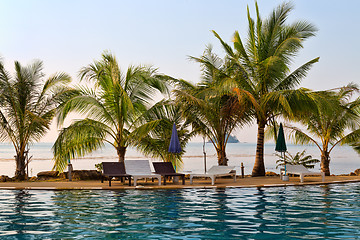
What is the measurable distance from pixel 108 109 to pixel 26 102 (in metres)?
3.47

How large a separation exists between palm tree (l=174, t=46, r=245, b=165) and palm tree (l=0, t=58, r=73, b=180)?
486 centimetres

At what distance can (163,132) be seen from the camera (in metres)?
17.2

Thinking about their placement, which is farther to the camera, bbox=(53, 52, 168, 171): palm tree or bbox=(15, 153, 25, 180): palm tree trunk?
bbox=(15, 153, 25, 180): palm tree trunk

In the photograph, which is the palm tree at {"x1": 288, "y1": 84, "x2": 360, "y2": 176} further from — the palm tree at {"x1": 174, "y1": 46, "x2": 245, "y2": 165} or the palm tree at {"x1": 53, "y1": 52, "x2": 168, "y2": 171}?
the palm tree at {"x1": 53, "y1": 52, "x2": 168, "y2": 171}

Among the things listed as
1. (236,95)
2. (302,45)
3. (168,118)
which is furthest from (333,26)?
(168,118)

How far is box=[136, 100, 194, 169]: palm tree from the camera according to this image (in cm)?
1692

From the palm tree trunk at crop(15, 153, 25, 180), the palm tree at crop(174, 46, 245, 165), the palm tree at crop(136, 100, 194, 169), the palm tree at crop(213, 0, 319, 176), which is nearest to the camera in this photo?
the palm tree at crop(174, 46, 245, 165)

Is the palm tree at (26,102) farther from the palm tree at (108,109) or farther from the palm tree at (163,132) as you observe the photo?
the palm tree at (163,132)

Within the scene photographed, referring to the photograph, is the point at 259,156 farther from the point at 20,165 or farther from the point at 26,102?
the point at 26,102

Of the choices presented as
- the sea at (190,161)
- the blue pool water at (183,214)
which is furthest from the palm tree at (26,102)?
the blue pool water at (183,214)

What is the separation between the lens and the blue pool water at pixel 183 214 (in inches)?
262

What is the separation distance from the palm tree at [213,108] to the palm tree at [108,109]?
1401mm

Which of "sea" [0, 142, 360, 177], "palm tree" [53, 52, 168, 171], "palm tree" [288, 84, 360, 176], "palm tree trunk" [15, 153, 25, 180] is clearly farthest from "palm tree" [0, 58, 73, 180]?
"palm tree" [288, 84, 360, 176]

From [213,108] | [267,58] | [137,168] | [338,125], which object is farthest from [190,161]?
[137,168]
